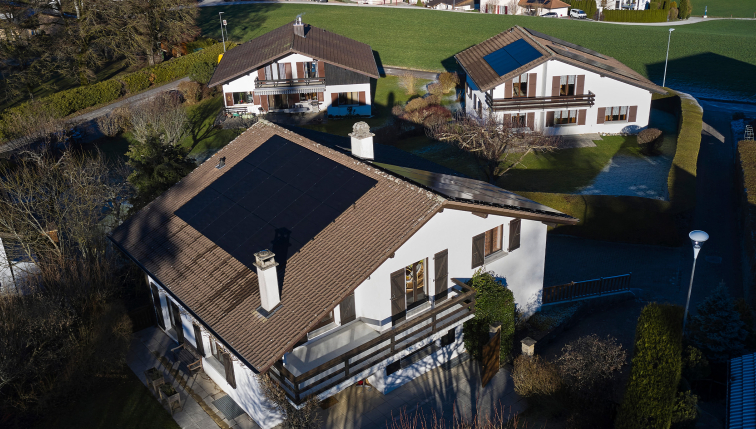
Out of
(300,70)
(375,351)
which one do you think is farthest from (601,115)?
(375,351)

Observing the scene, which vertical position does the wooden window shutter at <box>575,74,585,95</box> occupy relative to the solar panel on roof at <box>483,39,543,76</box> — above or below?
below

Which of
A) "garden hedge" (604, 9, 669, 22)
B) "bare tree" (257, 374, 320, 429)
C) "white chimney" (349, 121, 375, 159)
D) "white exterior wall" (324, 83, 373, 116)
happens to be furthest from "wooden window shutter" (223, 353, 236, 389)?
"garden hedge" (604, 9, 669, 22)

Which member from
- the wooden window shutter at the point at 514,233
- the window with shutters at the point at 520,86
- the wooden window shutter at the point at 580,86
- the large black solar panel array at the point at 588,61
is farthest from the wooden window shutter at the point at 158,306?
the wooden window shutter at the point at 580,86

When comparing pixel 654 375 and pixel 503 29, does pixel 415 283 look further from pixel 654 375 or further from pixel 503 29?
pixel 503 29

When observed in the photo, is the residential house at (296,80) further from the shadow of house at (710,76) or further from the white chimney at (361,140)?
the shadow of house at (710,76)

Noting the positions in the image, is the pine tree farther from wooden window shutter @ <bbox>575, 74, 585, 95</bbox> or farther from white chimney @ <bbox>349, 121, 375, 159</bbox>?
wooden window shutter @ <bbox>575, 74, 585, 95</bbox>

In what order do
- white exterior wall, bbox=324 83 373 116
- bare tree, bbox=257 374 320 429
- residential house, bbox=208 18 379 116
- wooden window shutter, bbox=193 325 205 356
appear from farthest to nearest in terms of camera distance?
1. white exterior wall, bbox=324 83 373 116
2. residential house, bbox=208 18 379 116
3. wooden window shutter, bbox=193 325 205 356
4. bare tree, bbox=257 374 320 429

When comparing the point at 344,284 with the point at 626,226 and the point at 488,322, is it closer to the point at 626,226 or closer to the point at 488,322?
the point at 488,322
